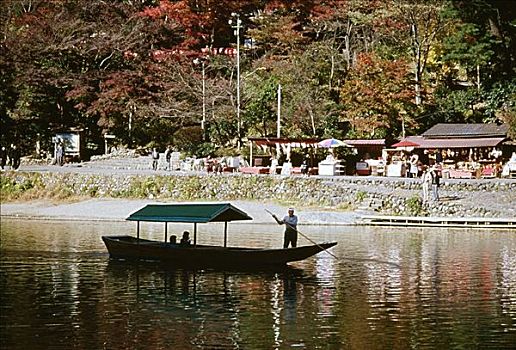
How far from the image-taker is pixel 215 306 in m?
8.43

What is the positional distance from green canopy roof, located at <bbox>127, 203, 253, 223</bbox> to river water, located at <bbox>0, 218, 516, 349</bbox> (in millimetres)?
750

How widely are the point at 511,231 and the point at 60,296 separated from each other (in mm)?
9851

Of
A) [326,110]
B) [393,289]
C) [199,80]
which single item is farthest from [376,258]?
[199,80]

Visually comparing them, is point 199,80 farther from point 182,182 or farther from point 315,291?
point 315,291

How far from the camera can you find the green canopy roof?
11.2 meters

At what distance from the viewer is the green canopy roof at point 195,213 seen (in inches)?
440

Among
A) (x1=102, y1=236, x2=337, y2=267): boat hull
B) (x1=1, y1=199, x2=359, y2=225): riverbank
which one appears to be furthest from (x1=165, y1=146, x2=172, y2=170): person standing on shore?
(x1=102, y1=236, x2=337, y2=267): boat hull

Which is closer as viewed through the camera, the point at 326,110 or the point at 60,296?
the point at 60,296

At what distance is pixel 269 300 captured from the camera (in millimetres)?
8734

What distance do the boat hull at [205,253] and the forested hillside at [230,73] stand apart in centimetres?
1016

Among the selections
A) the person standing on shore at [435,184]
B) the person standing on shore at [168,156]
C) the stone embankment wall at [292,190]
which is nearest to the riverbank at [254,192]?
the stone embankment wall at [292,190]

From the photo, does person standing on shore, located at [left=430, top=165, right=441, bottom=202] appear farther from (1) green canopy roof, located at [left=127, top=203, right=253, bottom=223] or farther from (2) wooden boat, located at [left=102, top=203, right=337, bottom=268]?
(2) wooden boat, located at [left=102, top=203, right=337, bottom=268]

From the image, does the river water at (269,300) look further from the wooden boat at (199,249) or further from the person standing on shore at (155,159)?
the person standing on shore at (155,159)

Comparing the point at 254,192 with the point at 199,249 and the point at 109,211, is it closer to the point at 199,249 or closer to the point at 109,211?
the point at 109,211
